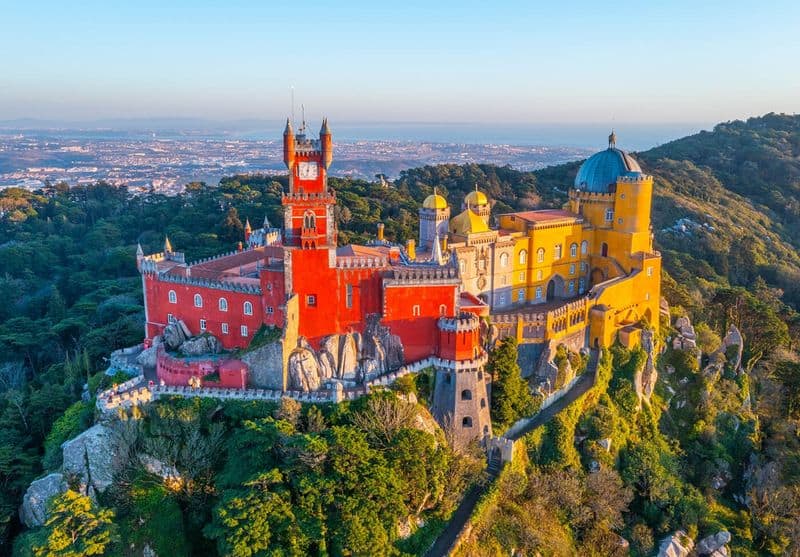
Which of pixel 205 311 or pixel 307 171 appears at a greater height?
pixel 307 171

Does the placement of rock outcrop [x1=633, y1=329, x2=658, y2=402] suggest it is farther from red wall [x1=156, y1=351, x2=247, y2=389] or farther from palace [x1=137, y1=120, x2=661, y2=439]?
red wall [x1=156, y1=351, x2=247, y2=389]

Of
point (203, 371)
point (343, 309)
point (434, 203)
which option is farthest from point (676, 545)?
point (203, 371)

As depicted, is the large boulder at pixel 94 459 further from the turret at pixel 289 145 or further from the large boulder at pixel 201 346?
the turret at pixel 289 145

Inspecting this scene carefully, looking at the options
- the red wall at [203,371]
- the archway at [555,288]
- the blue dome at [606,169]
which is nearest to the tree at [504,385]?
the archway at [555,288]

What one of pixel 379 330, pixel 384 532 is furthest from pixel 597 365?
pixel 384 532

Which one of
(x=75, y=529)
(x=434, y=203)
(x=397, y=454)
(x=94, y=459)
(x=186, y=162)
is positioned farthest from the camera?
(x=186, y=162)

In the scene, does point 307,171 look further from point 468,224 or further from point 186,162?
point 186,162

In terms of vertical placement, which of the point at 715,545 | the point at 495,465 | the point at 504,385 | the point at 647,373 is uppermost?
the point at 504,385
